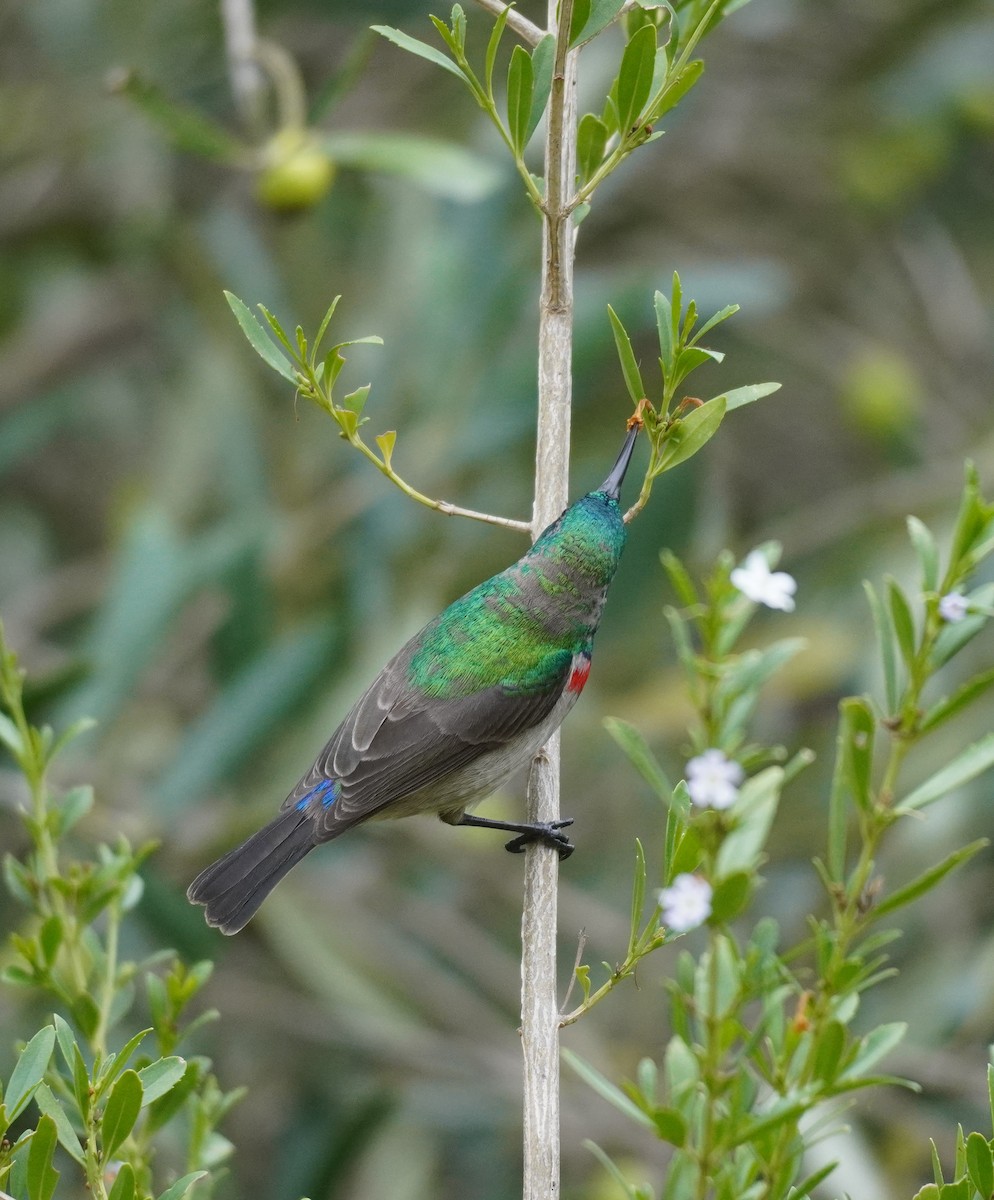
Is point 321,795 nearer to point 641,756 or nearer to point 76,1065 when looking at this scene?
point 76,1065

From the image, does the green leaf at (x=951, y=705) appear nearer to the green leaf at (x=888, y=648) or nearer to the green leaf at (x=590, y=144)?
the green leaf at (x=888, y=648)

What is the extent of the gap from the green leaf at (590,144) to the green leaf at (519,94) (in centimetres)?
8

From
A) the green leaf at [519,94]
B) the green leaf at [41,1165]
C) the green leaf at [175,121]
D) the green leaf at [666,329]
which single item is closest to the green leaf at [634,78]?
the green leaf at [519,94]

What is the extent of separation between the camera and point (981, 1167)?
5.57 feet

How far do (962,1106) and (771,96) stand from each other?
3.95m

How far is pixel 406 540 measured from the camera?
4.84 metres

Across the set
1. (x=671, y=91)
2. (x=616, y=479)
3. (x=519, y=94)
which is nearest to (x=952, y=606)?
(x=671, y=91)

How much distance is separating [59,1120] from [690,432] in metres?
1.19

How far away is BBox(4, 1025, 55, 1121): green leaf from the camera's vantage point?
172cm

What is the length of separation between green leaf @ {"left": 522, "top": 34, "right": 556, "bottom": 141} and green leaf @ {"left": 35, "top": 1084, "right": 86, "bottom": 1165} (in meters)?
1.35

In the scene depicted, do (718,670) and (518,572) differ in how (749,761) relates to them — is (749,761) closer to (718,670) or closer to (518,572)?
(718,670)

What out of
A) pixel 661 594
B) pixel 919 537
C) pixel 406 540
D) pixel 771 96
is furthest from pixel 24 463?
pixel 919 537

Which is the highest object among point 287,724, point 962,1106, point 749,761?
point 749,761

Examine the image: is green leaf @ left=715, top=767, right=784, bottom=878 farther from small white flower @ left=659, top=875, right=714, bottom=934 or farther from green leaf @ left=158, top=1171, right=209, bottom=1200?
green leaf @ left=158, top=1171, right=209, bottom=1200
